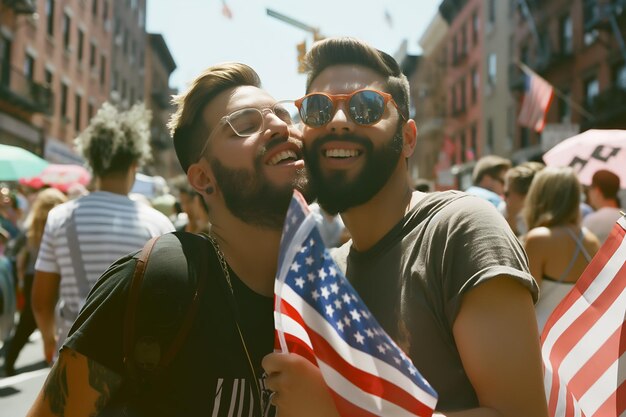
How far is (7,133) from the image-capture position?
94.5ft

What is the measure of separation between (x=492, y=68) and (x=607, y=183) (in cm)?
3634

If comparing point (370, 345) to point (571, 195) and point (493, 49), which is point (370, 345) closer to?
point (571, 195)

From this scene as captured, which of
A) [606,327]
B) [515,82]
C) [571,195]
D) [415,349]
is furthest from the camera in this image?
[515,82]

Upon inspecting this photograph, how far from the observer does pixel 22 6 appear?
95.0ft

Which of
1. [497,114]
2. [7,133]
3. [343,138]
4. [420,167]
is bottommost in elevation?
[420,167]

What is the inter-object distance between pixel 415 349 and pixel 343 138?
0.77m

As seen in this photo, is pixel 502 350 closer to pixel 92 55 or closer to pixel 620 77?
pixel 620 77

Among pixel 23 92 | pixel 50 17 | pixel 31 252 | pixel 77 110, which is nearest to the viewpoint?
pixel 31 252

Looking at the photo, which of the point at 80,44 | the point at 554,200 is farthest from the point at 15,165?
the point at 80,44

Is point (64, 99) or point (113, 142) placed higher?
point (113, 142)

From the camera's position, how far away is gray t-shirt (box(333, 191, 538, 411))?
1.98 metres

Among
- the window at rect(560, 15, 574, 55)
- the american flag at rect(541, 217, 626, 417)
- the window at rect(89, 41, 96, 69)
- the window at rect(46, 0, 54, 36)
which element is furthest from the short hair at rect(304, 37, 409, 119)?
the window at rect(89, 41, 96, 69)

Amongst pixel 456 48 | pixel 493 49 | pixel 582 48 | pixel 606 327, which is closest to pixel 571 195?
pixel 606 327

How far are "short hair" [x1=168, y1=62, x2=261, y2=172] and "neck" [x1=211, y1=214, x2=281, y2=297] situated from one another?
1.03ft
